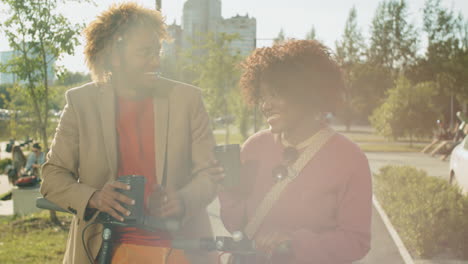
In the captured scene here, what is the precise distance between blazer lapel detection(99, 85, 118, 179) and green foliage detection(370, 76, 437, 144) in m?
36.8

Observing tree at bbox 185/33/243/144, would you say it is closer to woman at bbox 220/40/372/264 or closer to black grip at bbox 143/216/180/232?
woman at bbox 220/40/372/264

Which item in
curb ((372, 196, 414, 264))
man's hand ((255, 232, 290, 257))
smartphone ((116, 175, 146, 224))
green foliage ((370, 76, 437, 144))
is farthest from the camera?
green foliage ((370, 76, 437, 144))

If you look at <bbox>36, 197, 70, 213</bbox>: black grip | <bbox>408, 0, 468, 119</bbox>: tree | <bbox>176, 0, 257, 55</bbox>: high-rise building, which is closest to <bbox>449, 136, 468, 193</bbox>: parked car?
<bbox>176, 0, 257, 55</bbox>: high-rise building

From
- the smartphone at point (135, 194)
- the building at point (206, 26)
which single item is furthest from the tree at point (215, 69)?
the smartphone at point (135, 194)

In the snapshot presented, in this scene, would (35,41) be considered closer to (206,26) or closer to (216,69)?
(206,26)

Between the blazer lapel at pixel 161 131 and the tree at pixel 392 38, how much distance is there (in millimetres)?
70755

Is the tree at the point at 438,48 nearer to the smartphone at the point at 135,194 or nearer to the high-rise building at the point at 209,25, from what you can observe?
the high-rise building at the point at 209,25

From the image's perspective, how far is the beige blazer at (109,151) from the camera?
2537 mm

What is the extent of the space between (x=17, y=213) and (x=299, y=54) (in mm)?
10849

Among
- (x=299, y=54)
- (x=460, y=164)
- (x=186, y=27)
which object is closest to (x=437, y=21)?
(x=186, y=27)

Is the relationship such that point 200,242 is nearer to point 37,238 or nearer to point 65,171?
point 65,171

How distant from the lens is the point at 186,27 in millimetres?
27703

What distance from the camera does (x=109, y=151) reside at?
2572 millimetres

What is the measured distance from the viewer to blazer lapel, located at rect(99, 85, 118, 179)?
2.57 metres
